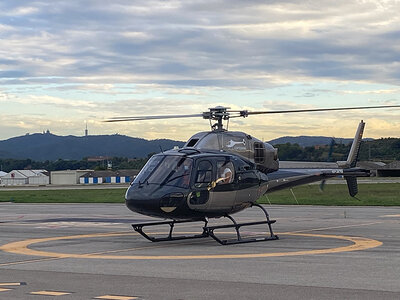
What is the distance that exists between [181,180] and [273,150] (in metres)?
5.19

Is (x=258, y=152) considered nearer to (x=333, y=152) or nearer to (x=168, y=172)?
(x=168, y=172)

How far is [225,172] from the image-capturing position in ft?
71.2

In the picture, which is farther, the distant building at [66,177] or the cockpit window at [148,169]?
the distant building at [66,177]

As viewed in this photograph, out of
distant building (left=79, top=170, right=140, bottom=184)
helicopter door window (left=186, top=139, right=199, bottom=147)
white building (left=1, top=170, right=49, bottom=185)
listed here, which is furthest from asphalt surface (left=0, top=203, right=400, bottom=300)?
white building (left=1, top=170, right=49, bottom=185)

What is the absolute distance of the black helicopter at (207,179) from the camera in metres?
20.6

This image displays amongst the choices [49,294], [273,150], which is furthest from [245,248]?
[49,294]

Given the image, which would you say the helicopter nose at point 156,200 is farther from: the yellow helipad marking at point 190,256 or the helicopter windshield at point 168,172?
the yellow helipad marking at point 190,256

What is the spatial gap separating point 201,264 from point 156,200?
4.29 meters

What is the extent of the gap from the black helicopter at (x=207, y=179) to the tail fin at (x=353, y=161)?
6082mm

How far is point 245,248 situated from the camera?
65.0 ft

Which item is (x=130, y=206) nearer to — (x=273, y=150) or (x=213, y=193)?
(x=213, y=193)

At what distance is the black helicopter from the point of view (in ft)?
67.6

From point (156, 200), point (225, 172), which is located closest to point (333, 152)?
point (225, 172)

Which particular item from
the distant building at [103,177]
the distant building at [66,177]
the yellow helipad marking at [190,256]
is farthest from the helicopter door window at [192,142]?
the distant building at [66,177]
